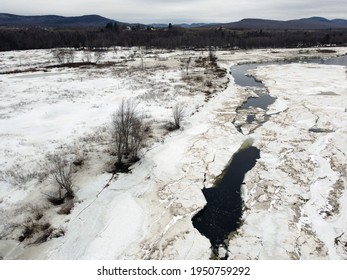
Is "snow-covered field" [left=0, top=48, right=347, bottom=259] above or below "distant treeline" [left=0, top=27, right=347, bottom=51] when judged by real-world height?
below

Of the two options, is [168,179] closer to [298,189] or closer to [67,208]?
[67,208]

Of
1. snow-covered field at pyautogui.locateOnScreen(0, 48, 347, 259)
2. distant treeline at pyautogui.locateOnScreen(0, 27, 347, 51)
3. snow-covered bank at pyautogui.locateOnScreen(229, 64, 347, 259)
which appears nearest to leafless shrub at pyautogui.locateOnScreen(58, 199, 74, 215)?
snow-covered field at pyautogui.locateOnScreen(0, 48, 347, 259)

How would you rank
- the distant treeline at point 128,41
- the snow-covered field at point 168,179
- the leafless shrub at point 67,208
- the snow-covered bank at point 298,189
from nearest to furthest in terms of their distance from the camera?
the snow-covered bank at point 298,189 → the snow-covered field at point 168,179 → the leafless shrub at point 67,208 → the distant treeline at point 128,41

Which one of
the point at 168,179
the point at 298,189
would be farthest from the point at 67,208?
the point at 298,189

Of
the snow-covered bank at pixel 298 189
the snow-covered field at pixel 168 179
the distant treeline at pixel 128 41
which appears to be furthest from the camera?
the distant treeline at pixel 128 41

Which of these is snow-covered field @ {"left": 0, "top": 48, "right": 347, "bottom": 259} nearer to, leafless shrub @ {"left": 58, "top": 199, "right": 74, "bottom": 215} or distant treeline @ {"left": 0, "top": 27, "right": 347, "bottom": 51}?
leafless shrub @ {"left": 58, "top": 199, "right": 74, "bottom": 215}

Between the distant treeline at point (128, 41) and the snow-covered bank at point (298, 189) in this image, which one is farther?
the distant treeline at point (128, 41)

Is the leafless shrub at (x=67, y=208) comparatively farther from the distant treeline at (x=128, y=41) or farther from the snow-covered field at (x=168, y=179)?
the distant treeline at (x=128, y=41)

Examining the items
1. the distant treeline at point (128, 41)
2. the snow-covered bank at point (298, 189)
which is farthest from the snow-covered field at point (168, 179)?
the distant treeline at point (128, 41)
